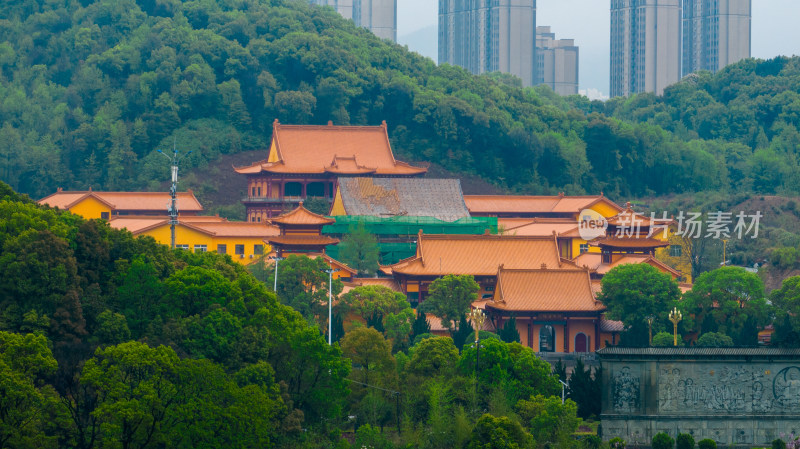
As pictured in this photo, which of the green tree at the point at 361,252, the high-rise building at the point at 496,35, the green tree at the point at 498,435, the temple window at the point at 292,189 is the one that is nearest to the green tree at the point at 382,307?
the green tree at the point at 361,252

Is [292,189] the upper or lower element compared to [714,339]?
upper

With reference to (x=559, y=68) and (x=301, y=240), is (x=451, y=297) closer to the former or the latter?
(x=301, y=240)

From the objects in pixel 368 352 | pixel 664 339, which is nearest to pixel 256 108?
pixel 664 339

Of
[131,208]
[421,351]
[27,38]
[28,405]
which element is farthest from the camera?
[27,38]

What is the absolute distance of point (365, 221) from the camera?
68375 millimetres

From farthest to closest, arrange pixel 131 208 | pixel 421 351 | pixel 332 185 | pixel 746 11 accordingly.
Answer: pixel 746 11 → pixel 332 185 → pixel 131 208 → pixel 421 351

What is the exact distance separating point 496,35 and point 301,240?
293 feet

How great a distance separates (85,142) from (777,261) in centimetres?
4325

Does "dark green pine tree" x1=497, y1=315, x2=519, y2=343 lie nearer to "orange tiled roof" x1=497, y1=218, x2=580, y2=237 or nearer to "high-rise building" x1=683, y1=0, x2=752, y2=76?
"orange tiled roof" x1=497, y1=218, x2=580, y2=237

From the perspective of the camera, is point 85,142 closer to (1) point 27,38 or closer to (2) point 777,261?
(1) point 27,38

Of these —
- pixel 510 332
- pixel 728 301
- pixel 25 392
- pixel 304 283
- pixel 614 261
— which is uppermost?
pixel 614 261

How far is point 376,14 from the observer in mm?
164125

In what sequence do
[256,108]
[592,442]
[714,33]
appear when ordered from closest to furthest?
[592,442] < [256,108] < [714,33]

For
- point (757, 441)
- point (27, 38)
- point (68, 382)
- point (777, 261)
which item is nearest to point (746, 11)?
point (27, 38)
